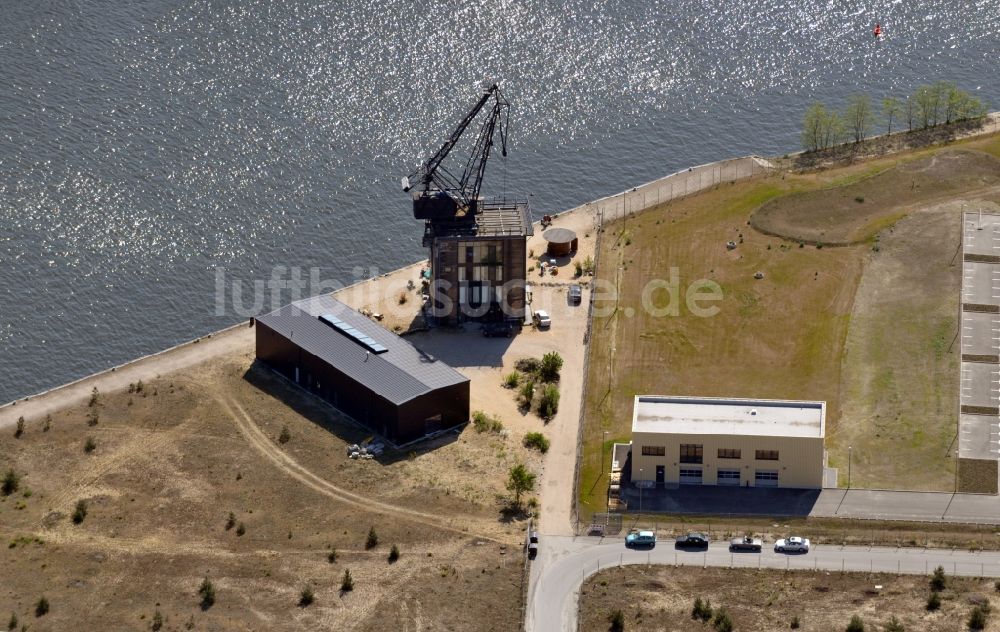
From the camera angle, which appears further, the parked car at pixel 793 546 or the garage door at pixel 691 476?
the garage door at pixel 691 476

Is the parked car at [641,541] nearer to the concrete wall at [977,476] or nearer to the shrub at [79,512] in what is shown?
the concrete wall at [977,476]

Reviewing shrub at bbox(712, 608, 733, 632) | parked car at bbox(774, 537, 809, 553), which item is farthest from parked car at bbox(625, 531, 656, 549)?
shrub at bbox(712, 608, 733, 632)

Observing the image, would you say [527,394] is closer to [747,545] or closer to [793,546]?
[747,545]

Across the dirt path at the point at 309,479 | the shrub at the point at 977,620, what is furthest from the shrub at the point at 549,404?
the shrub at the point at 977,620

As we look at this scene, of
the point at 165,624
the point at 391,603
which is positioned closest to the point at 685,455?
the point at 391,603

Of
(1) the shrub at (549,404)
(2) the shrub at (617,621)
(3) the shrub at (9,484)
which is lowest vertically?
(2) the shrub at (617,621)
